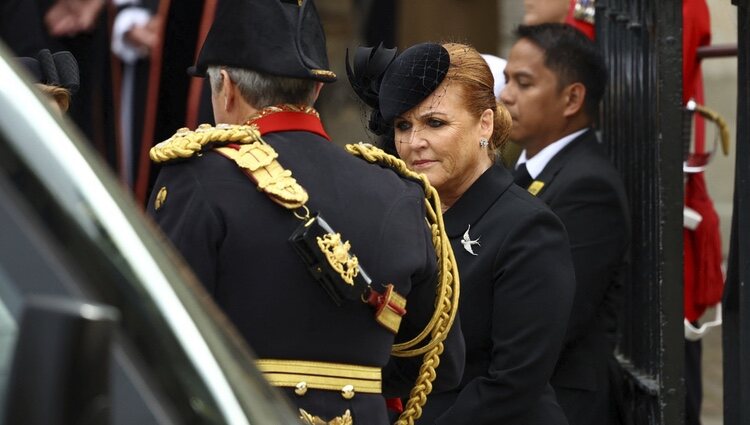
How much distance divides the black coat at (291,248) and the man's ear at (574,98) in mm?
1810

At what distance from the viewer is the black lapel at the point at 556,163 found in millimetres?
4777

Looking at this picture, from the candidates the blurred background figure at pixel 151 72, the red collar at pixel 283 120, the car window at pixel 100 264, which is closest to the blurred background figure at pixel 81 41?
the blurred background figure at pixel 151 72

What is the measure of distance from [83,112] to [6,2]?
505mm

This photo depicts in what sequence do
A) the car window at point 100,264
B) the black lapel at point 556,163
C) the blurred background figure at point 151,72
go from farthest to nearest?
1. the blurred background figure at point 151,72
2. the black lapel at point 556,163
3. the car window at point 100,264

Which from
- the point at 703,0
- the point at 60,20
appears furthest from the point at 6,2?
the point at 703,0

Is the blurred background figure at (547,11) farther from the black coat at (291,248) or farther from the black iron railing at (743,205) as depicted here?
the black coat at (291,248)

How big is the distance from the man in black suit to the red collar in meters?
1.49

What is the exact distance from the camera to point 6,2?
5.58m

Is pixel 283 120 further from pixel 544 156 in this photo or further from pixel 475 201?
pixel 544 156

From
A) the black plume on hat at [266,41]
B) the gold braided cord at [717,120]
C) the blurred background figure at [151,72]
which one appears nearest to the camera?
the black plume on hat at [266,41]

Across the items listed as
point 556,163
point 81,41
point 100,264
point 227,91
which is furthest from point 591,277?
point 100,264

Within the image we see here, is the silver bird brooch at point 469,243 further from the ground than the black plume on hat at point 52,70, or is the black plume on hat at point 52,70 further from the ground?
the black plume on hat at point 52,70

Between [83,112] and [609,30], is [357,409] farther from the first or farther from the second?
[83,112]

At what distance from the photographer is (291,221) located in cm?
299
